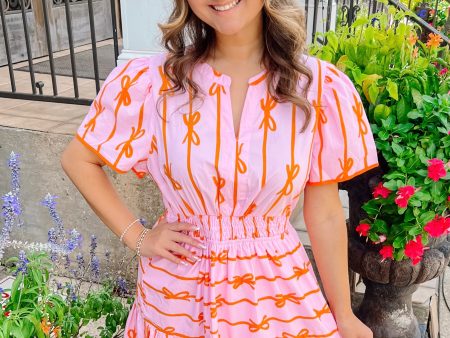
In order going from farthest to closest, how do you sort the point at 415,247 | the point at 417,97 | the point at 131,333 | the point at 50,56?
1. the point at 50,56
2. the point at 415,247
3. the point at 417,97
4. the point at 131,333

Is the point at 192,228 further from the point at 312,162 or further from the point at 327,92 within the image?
the point at 327,92

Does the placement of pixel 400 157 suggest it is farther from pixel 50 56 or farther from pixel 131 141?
pixel 50 56

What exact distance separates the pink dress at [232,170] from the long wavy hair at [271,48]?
0.03 m

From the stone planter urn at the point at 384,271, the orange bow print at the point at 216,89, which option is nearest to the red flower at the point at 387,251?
the stone planter urn at the point at 384,271

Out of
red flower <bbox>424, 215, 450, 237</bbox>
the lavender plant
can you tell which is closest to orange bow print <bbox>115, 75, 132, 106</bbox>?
the lavender plant

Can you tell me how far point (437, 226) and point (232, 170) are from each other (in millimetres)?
847

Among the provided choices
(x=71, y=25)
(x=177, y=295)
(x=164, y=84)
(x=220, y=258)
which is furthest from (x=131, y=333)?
(x=71, y=25)

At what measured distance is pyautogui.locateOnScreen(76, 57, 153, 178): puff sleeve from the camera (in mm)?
1454

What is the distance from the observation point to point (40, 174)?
301 centimetres

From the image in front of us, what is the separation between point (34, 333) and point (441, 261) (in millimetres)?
1529

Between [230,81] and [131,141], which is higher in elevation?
[230,81]

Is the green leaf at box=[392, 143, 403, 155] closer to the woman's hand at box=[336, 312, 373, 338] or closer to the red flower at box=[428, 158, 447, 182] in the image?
the red flower at box=[428, 158, 447, 182]

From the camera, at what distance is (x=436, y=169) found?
1716 millimetres

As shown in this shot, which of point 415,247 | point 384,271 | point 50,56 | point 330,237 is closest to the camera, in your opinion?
point 330,237
